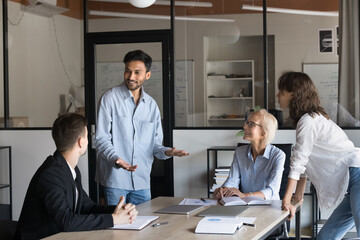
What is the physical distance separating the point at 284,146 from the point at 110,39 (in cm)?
228

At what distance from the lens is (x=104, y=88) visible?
21.3ft

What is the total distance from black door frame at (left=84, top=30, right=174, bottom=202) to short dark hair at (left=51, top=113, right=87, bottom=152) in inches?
132

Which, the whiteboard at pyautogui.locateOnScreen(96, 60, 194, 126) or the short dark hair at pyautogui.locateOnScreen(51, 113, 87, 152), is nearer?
the short dark hair at pyautogui.locateOnScreen(51, 113, 87, 152)

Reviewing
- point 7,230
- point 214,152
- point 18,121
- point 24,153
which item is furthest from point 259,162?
point 18,121

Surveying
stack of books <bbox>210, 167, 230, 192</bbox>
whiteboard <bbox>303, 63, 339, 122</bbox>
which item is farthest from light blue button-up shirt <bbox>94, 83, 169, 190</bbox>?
whiteboard <bbox>303, 63, 339, 122</bbox>

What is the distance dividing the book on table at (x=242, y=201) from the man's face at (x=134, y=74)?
1171 millimetres

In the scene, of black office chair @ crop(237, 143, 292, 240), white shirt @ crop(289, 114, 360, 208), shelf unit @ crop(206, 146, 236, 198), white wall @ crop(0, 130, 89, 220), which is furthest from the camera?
white wall @ crop(0, 130, 89, 220)

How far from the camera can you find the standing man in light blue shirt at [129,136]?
4.06 meters

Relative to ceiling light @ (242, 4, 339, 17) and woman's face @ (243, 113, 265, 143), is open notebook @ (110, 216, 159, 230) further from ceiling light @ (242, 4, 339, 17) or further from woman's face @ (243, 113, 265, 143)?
ceiling light @ (242, 4, 339, 17)

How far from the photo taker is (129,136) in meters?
4.18

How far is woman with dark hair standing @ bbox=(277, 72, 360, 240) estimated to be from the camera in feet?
11.5

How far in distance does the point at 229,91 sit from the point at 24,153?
244cm

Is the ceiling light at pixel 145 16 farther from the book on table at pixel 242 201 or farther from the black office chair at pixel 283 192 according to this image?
the book on table at pixel 242 201

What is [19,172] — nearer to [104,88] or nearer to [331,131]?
[104,88]
